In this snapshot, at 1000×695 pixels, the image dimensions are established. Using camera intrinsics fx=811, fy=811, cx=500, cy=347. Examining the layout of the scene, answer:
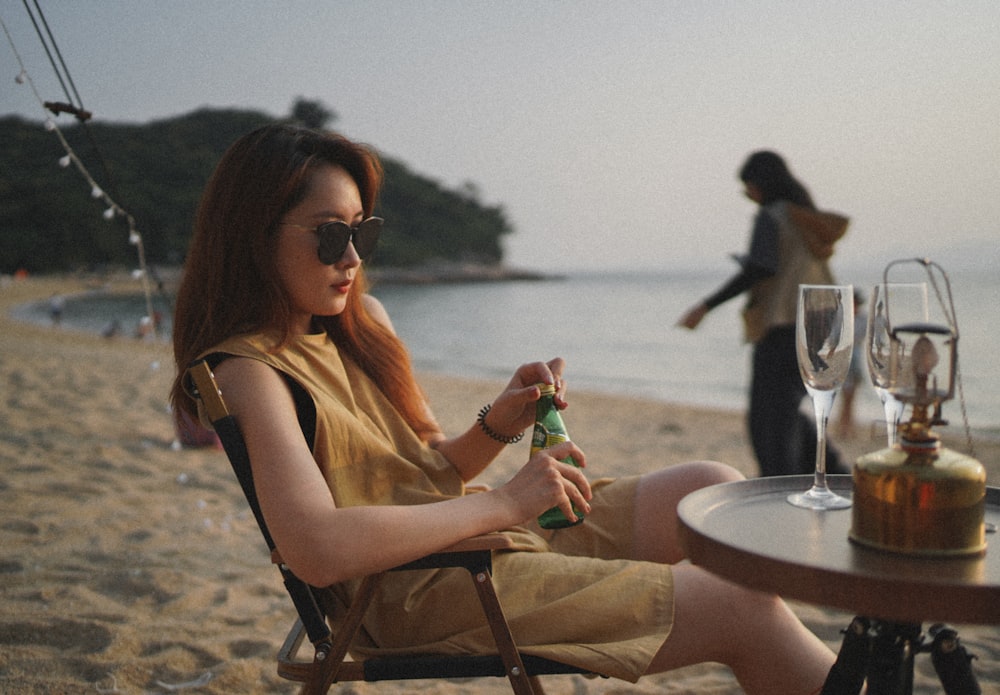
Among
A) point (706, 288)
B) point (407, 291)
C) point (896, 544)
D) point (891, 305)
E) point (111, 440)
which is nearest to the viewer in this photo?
point (896, 544)

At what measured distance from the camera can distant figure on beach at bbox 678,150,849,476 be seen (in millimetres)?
4375

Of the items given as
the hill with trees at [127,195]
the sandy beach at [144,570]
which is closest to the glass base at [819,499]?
the sandy beach at [144,570]

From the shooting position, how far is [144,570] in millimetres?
Result: 3518

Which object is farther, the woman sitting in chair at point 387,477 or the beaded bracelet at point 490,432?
the beaded bracelet at point 490,432

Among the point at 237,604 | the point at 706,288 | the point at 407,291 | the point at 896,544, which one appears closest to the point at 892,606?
the point at 896,544

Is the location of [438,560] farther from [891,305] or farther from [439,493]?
[891,305]

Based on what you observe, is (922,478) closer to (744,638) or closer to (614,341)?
(744,638)

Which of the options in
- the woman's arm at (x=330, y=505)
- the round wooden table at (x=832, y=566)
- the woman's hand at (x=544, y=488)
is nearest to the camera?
the round wooden table at (x=832, y=566)

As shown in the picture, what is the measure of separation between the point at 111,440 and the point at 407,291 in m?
59.8

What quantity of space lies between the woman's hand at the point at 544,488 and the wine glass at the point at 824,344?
16.2 inches

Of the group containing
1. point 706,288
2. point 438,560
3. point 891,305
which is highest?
point 891,305

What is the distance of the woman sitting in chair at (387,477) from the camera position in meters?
1.49

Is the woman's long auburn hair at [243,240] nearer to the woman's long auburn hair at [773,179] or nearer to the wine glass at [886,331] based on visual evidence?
the wine glass at [886,331]

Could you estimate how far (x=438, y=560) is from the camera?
1.55 meters
